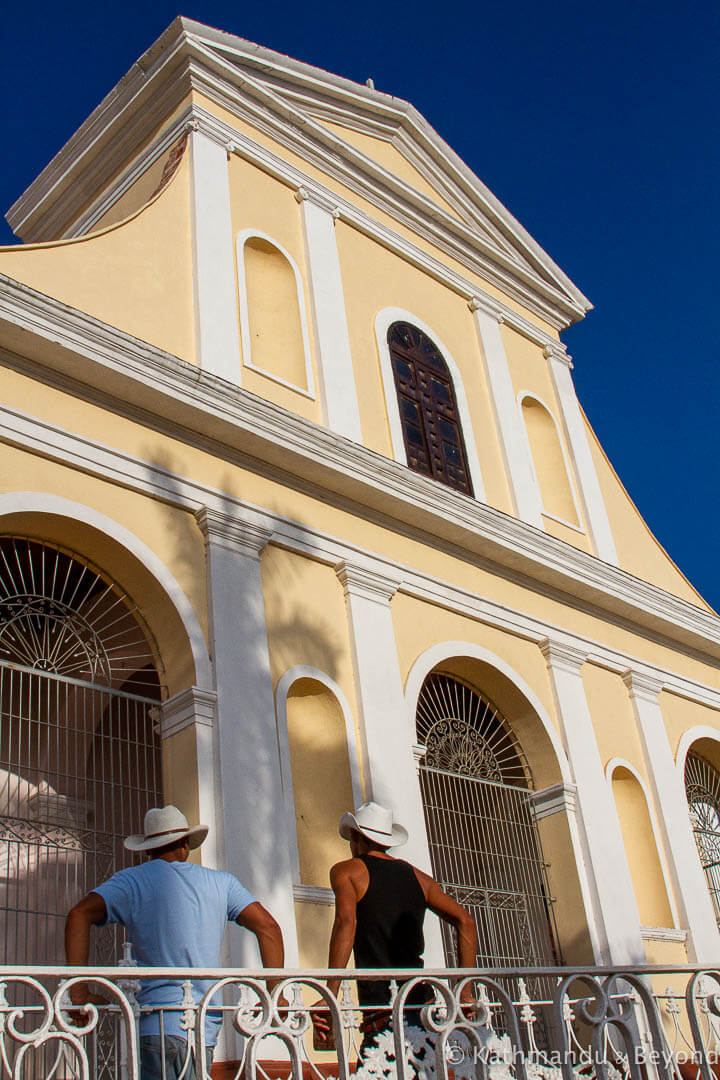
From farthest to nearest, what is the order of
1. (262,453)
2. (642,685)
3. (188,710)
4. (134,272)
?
1. (642,685)
2. (134,272)
3. (262,453)
4. (188,710)

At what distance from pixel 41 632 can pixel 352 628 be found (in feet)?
7.35

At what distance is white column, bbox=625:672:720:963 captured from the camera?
10555 millimetres

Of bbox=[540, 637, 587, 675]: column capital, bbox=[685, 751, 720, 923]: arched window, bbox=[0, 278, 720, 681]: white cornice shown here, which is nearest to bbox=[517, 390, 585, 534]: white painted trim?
bbox=[0, 278, 720, 681]: white cornice

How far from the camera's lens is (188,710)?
7625mm

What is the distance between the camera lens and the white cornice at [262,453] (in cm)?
780

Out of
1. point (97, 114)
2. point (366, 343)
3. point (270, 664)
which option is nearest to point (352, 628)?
point (270, 664)

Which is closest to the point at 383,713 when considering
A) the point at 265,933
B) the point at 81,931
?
the point at 265,933

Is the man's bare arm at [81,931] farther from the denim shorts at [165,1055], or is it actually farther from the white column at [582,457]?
the white column at [582,457]

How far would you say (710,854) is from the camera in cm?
1215

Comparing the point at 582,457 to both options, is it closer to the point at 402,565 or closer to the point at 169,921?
the point at 402,565

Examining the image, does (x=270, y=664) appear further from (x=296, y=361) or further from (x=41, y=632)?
(x=296, y=361)

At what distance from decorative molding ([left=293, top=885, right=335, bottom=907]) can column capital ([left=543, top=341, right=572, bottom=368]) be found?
7611 mm

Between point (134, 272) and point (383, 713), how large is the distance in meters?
3.78

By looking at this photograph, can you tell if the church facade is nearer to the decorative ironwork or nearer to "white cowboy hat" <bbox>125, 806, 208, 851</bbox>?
the decorative ironwork
